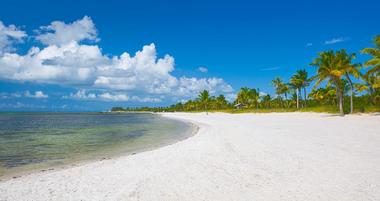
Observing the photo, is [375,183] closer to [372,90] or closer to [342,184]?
[342,184]

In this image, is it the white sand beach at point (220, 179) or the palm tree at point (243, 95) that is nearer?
the white sand beach at point (220, 179)

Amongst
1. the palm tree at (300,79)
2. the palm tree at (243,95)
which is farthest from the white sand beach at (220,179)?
the palm tree at (243,95)

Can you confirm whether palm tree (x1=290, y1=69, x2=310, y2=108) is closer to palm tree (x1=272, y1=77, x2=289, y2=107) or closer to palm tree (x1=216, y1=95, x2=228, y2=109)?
palm tree (x1=272, y1=77, x2=289, y2=107)

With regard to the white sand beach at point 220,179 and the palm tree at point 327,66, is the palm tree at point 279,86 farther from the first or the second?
the white sand beach at point 220,179

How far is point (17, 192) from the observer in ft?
20.6

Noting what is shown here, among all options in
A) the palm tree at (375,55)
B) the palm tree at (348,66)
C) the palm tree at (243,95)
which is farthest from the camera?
the palm tree at (243,95)

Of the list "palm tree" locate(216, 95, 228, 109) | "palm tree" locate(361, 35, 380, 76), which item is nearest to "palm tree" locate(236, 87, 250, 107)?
"palm tree" locate(216, 95, 228, 109)

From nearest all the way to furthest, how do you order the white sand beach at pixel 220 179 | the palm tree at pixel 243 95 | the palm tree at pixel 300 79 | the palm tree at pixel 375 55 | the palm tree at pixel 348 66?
the white sand beach at pixel 220 179 → the palm tree at pixel 375 55 → the palm tree at pixel 348 66 → the palm tree at pixel 300 79 → the palm tree at pixel 243 95

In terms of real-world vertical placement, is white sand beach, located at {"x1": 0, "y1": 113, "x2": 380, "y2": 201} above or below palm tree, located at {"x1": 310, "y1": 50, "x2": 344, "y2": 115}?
below

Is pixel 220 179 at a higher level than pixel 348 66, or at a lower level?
lower

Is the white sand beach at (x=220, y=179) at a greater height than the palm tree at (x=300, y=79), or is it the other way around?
the palm tree at (x=300, y=79)

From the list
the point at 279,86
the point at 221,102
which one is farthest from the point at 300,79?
the point at 221,102

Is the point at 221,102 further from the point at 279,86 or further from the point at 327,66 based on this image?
the point at 327,66

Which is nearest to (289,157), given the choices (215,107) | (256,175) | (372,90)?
(256,175)
